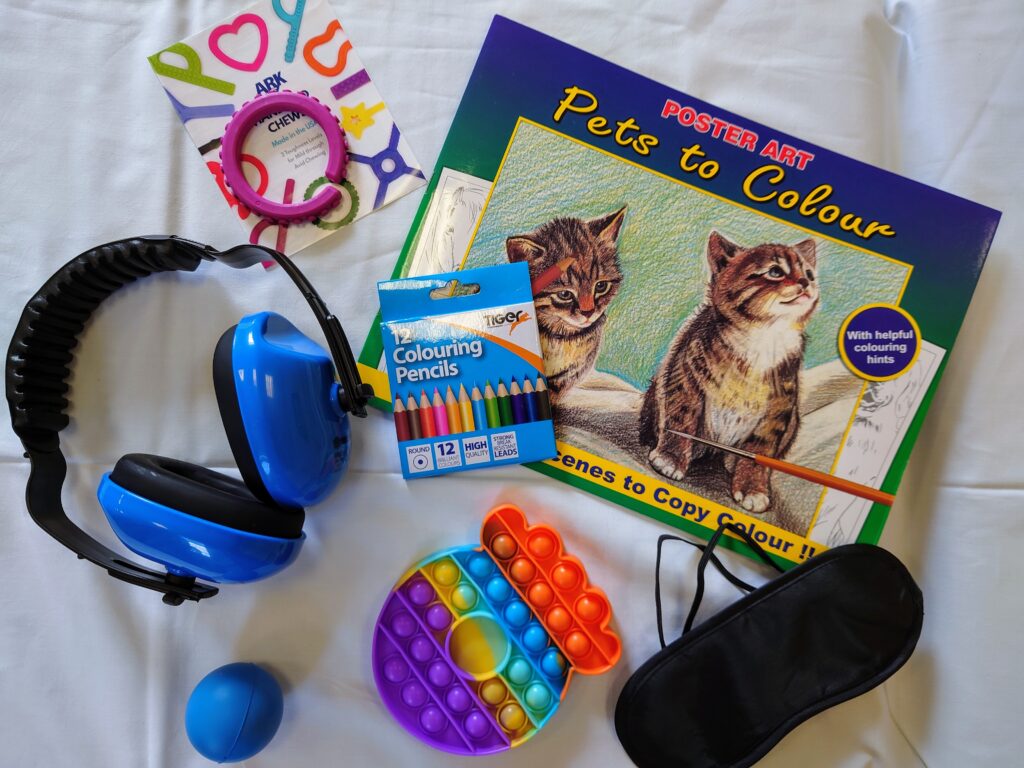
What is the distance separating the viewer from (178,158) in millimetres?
603

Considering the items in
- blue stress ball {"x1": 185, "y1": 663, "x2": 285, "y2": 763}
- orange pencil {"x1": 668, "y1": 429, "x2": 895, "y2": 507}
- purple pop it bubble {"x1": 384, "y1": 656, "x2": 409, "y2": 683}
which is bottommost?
blue stress ball {"x1": 185, "y1": 663, "x2": 285, "y2": 763}

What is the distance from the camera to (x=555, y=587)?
22.1 inches

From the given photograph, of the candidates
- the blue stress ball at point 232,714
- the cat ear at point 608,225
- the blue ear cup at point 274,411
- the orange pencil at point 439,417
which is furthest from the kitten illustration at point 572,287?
the blue stress ball at point 232,714

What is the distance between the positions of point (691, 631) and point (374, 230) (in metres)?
0.46

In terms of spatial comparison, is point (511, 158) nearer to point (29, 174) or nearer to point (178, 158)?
point (178, 158)

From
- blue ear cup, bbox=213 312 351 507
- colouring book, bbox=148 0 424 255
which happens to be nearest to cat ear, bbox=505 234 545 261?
colouring book, bbox=148 0 424 255

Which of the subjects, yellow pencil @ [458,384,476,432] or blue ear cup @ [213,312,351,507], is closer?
blue ear cup @ [213,312,351,507]

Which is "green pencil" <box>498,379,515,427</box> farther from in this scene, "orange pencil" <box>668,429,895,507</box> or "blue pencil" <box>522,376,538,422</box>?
"orange pencil" <box>668,429,895,507</box>

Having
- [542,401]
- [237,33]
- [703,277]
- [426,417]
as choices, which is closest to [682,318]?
[703,277]

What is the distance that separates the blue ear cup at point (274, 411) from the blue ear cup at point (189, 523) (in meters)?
0.02

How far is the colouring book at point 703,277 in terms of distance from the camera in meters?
0.59

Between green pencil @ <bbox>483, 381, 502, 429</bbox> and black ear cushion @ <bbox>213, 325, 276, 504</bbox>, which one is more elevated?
green pencil @ <bbox>483, 381, 502, 429</bbox>

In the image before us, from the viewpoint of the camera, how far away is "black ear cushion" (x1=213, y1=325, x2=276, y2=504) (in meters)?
0.46

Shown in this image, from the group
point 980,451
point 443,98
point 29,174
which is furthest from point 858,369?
point 29,174
